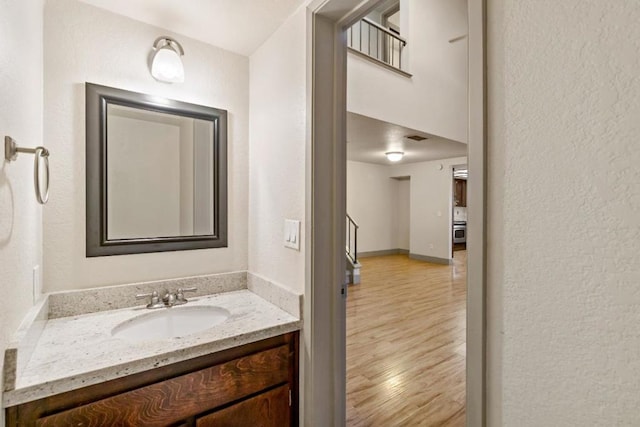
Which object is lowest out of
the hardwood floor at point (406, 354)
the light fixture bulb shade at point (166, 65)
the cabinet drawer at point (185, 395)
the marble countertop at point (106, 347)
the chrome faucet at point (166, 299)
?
the hardwood floor at point (406, 354)

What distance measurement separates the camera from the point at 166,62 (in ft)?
4.99

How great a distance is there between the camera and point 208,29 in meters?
1.58

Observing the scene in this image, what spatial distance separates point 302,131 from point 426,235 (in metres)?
6.26

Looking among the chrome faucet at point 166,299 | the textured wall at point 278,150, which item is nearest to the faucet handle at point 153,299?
the chrome faucet at point 166,299

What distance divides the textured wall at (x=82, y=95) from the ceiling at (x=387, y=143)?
82.5 inches

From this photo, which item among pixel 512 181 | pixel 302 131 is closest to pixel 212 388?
pixel 302 131

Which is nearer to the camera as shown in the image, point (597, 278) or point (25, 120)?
point (597, 278)

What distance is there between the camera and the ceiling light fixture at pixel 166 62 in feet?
4.98

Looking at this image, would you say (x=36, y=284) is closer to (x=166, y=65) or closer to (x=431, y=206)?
(x=166, y=65)

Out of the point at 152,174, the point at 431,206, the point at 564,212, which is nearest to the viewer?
the point at 564,212

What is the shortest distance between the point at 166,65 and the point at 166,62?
0.01 metres

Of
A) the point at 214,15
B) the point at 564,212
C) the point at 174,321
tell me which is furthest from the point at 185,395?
the point at 214,15

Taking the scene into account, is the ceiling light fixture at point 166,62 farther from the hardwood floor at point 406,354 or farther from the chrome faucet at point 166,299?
the hardwood floor at point 406,354

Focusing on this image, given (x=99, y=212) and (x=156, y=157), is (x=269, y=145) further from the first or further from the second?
(x=99, y=212)
